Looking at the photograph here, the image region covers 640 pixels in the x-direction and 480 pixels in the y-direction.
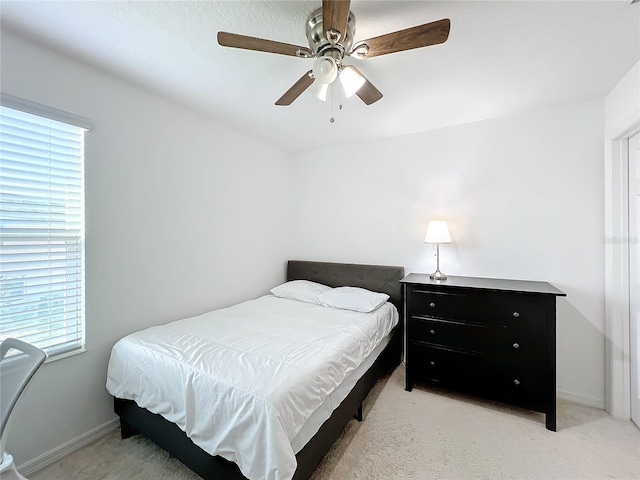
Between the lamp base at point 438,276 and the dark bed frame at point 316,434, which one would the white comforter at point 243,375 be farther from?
the lamp base at point 438,276

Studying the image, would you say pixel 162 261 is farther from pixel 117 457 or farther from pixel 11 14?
pixel 11 14

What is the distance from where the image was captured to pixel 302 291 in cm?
310

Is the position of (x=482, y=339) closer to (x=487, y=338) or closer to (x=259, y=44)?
(x=487, y=338)

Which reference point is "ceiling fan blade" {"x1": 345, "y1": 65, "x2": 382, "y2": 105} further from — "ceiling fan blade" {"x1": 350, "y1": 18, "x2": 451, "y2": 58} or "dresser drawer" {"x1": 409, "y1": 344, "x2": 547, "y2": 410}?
"dresser drawer" {"x1": 409, "y1": 344, "x2": 547, "y2": 410}

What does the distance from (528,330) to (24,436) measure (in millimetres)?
3334

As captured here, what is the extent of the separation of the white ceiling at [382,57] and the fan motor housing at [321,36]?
0.16 ft

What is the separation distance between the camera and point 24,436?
5.29ft

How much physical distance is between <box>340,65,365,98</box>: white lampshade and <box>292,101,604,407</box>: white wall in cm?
158

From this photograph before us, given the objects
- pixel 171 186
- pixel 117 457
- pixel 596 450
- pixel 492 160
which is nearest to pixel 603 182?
pixel 492 160

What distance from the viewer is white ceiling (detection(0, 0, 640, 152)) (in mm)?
1397

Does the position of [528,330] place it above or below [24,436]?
above

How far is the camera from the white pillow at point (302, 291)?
119 inches

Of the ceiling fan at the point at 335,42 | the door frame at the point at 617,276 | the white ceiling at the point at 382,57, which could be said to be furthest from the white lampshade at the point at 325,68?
the door frame at the point at 617,276

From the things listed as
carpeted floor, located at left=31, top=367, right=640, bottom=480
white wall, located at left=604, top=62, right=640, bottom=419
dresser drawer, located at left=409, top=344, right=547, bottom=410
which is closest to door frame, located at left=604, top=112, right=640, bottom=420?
white wall, located at left=604, top=62, right=640, bottom=419
